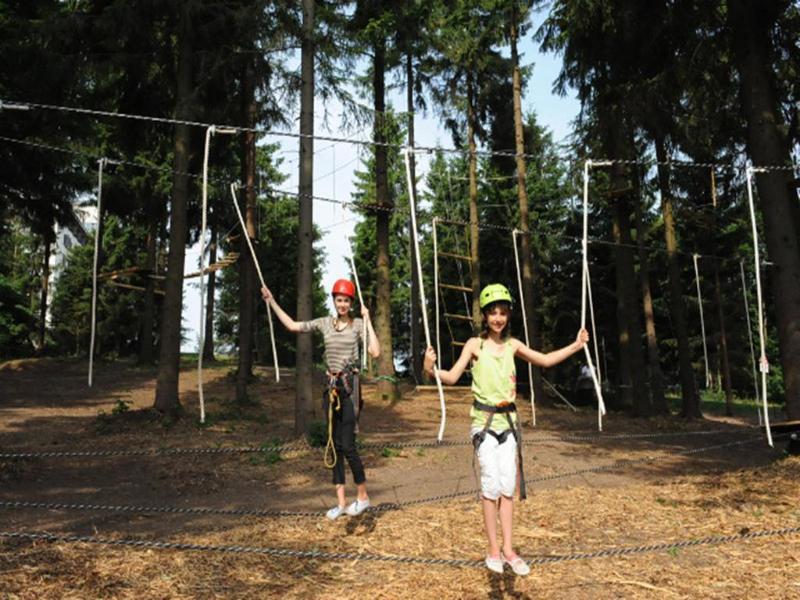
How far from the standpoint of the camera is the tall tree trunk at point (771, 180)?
8.77 metres

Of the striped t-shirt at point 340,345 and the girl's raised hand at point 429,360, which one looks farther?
the striped t-shirt at point 340,345

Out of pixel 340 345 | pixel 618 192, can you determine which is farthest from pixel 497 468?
pixel 618 192

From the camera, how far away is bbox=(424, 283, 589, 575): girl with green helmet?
415 centimetres

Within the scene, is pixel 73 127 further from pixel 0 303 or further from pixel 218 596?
pixel 0 303

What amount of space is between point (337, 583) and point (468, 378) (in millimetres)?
29317

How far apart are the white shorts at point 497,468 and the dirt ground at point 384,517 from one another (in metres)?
0.79

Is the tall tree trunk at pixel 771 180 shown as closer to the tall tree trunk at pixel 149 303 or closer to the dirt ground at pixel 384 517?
the dirt ground at pixel 384 517

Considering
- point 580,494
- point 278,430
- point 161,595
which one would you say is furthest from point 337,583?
point 278,430

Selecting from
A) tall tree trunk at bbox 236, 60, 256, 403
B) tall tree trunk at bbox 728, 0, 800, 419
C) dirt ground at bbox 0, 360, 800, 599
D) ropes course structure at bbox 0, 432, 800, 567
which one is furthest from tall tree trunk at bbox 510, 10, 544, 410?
tall tree trunk at bbox 728, 0, 800, 419

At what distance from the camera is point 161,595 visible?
4.21 metres

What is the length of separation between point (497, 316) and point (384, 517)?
2.96m

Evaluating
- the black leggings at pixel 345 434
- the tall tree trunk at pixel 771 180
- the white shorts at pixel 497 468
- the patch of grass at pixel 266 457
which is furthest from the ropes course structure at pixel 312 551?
the patch of grass at pixel 266 457

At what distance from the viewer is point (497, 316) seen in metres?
4.30

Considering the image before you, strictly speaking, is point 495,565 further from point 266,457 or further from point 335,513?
point 266,457
